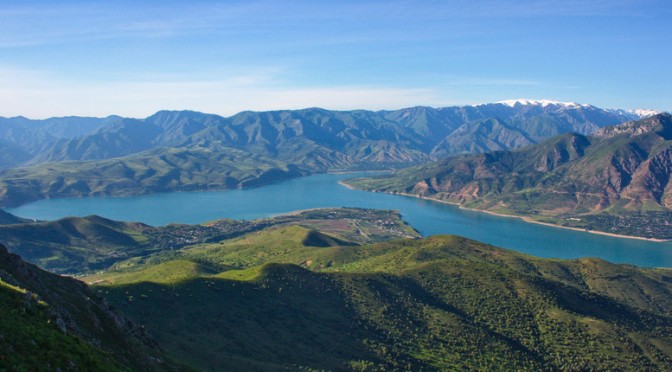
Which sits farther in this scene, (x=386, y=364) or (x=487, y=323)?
(x=487, y=323)

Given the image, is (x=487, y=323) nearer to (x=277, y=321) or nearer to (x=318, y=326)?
(x=318, y=326)

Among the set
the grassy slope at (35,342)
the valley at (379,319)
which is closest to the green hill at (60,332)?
the grassy slope at (35,342)

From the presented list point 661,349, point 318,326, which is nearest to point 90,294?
point 318,326

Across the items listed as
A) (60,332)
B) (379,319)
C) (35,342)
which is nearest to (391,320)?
(379,319)

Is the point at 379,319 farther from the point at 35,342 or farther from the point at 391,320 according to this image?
the point at 35,342

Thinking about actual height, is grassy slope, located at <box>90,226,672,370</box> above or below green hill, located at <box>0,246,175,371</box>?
below

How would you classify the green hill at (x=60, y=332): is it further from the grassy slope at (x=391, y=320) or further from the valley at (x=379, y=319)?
the grassy slope at (x=391, y=320)

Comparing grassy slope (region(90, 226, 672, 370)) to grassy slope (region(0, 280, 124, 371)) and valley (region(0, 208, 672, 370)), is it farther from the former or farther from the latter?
grassy slope (region(0, 280, 124, 371))

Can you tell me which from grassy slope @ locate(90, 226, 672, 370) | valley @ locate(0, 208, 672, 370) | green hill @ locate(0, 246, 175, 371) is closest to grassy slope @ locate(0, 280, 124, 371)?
green hill @ locate(0, 246, 175, 371)
